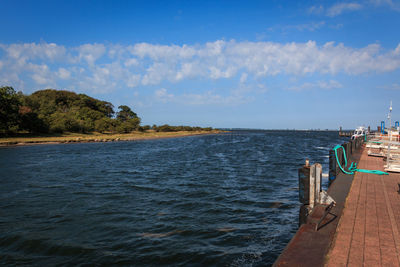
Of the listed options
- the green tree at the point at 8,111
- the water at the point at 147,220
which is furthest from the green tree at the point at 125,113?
the water at the point at 147,220

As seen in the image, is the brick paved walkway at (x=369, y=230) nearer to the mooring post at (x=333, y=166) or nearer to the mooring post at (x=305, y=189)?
the mooring post at (x=305, y=189)

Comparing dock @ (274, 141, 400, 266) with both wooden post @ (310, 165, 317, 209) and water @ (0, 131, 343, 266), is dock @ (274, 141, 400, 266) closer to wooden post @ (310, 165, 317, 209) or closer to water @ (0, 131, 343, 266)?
wooden post @ (310, 165, 317, 209)

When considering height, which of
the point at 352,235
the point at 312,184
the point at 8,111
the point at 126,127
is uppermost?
the point at 8,111

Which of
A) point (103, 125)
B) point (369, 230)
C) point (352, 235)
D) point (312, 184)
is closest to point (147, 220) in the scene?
point (312, 184)

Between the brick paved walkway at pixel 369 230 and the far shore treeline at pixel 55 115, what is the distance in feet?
204

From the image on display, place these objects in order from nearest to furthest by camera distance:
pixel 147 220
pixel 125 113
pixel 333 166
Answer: pixel 147 220
pixel 333 166
pixel 125 113

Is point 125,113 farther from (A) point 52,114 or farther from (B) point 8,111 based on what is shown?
(B) point 8,111

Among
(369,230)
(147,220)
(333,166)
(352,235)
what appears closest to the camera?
(352,235)

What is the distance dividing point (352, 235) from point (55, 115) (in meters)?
80.0

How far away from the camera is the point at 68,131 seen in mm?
73250

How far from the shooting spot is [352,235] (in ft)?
17.7

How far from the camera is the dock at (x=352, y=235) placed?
4434mm

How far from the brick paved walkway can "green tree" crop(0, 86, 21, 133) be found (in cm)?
6223

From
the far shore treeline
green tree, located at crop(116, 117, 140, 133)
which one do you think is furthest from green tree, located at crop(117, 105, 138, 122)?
green tree, located at crop(116, 117, 140, 133)
